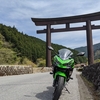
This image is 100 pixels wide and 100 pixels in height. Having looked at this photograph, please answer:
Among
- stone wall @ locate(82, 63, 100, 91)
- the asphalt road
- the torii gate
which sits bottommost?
the asphalt road

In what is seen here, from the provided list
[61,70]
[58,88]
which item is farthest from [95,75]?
[58,88]

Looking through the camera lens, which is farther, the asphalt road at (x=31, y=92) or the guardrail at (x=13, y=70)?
the guardrail at (x=13, y=70)

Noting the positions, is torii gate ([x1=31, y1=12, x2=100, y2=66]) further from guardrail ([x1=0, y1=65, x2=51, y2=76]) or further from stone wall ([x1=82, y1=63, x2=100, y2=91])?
stone wall ([x1=82, y1=63, x2=100, y2=91])

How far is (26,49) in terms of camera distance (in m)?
43.7

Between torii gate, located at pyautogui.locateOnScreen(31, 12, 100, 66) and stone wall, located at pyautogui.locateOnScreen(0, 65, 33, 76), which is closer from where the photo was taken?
stone wall, located at pyautogui.locateOnScreen(0, 65, 33, 76)

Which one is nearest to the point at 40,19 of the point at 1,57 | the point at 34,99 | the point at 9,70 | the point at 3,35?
the point at 1,57

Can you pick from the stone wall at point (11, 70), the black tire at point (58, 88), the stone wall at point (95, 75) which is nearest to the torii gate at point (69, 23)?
the stone wall at point (11, 70)

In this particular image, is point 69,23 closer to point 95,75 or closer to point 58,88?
point 95,75

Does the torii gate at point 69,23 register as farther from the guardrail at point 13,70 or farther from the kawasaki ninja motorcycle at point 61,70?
the kawasaki ninja motorcycle at point 61,70

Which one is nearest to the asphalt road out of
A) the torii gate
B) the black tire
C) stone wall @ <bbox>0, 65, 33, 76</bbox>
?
the black tire

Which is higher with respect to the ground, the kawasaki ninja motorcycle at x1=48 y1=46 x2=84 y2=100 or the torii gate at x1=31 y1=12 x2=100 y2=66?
the torii gate at x1=31 y1=12 x2=100 y2=66

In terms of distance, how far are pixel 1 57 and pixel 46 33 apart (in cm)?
740

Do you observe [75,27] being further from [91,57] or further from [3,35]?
[3,35]

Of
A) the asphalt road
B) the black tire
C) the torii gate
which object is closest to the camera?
the black tire
